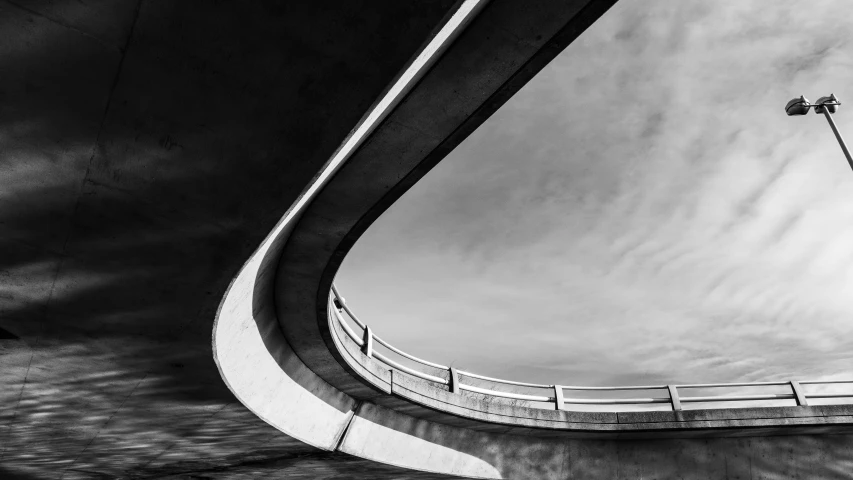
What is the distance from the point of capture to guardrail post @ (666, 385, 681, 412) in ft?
45.4

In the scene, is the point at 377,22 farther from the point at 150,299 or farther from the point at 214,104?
the point at 150,299

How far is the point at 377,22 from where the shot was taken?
11.4 ft

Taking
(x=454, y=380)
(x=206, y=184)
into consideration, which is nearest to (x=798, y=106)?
(x=454, y=380)

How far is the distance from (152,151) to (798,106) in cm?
1622

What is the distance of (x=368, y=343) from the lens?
1205 centimetres

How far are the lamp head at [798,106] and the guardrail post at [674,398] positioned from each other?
8260 millimetres

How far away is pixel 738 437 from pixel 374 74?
1512cm

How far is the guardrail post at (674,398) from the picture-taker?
1382 cm

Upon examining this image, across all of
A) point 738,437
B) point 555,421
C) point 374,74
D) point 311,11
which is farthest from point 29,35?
point 738,437

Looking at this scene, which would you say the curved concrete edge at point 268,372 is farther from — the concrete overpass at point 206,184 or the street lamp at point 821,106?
the street lamp at point 821,106

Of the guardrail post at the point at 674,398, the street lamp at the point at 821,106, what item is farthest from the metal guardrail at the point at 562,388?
the street lamp at the point at 821,106

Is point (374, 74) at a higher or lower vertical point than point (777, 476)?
higher

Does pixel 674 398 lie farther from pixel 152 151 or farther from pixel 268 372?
pixel 152 151

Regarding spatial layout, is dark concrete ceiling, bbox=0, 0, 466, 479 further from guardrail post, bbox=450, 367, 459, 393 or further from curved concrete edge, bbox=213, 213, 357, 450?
guardrail post, bbox=450, 367, 459, 393
